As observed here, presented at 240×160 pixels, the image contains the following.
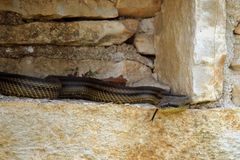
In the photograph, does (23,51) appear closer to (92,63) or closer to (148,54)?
(92,63)

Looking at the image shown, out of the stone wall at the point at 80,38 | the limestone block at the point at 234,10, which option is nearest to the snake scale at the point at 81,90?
the stone wall at the point at 80,38

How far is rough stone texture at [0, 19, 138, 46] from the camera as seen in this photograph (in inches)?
69.6

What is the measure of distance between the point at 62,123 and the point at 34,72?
0.38 metres

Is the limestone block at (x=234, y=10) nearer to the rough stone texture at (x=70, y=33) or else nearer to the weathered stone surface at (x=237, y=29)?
the weathered stone surface at (x=237, y=29)

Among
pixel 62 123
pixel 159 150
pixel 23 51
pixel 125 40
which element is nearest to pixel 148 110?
pixel 159 150

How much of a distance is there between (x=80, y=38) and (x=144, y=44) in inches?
10.3

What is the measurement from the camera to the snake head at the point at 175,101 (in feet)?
5.09

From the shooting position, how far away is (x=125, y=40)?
188 cm

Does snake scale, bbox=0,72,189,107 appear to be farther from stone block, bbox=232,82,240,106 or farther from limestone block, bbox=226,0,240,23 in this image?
limestone block, bbox=226,0,240,23

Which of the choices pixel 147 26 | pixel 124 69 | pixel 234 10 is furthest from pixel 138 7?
pixel 234 10

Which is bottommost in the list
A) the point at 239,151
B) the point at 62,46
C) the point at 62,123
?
the point at 239,151

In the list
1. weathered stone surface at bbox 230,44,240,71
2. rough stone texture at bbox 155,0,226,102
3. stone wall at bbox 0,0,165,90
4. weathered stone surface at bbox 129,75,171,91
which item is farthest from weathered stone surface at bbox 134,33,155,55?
weathered stone surface at bbox 230,44,240,71

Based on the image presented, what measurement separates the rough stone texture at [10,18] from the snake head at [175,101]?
24.3 inches

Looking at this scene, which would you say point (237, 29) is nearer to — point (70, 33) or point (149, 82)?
point (149, 82)
